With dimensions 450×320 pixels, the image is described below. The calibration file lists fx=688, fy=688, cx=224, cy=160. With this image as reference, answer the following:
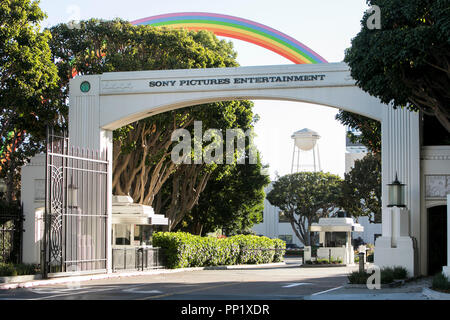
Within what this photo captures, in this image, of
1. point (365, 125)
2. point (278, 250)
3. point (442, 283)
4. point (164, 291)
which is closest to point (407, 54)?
point (442, 283)

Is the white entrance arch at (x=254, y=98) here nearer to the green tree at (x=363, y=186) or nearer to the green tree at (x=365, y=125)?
the green tree at (x=365, y=125)

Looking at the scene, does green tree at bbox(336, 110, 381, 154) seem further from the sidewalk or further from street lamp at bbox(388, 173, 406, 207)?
the sidewalk

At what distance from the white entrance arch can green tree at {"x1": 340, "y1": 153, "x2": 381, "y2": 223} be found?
33718mm

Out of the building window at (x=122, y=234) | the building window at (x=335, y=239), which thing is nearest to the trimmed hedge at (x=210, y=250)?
the building window at (x=122, y=234)

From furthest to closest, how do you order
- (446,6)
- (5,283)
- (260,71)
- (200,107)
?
(200,107) < (260,71) < (5,283) < (446,6)

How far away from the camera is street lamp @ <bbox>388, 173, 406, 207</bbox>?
2250 centimetres

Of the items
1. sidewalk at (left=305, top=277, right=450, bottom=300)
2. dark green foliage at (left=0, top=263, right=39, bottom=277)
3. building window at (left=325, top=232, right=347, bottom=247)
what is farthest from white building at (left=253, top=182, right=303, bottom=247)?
sidewalk at (left=305, top=277, right=450, bottom=300)

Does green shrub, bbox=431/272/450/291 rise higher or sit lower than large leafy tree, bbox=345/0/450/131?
Answer: lower

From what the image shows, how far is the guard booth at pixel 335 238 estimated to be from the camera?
43750 mm

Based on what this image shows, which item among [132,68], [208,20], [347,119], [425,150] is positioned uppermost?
[208,20]

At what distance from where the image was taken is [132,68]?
32125 mm
